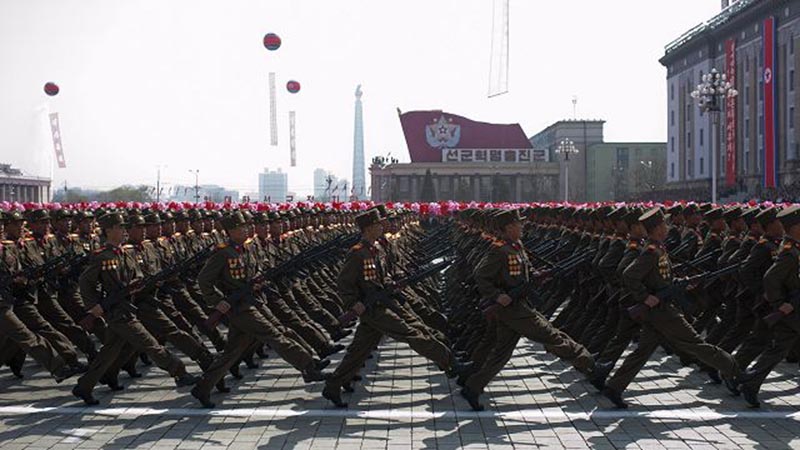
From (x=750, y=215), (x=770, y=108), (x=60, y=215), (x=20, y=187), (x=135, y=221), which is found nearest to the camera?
(x=135, y=221)

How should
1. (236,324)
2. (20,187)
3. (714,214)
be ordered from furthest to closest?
(20,187), (714,214), (236,324)

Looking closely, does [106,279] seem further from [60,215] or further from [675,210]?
[675,210]

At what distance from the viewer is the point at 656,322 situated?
29.6ft

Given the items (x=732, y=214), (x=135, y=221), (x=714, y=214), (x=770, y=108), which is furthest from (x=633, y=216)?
(x=770, y=108)

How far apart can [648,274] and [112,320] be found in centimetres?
516

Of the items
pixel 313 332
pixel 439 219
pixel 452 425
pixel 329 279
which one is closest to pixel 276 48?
pixel 439 219

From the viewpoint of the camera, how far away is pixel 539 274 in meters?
9.93

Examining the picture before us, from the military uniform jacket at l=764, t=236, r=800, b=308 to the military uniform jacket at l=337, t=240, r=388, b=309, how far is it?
3685 mm

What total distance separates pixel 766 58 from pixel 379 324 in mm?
50501

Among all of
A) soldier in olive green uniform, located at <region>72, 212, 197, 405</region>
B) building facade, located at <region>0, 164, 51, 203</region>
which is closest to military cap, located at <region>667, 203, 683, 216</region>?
soldier in olive green uniform, located at <region>72, 212, 197, 405</region>

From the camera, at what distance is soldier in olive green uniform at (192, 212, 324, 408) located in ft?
30.7

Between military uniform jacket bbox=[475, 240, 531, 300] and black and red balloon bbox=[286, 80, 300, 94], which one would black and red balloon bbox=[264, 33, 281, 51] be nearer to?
black and red balloon bbox=[286, 80, 300, 94]

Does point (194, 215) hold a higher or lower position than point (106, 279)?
higher

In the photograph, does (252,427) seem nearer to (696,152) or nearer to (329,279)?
(329,279)
